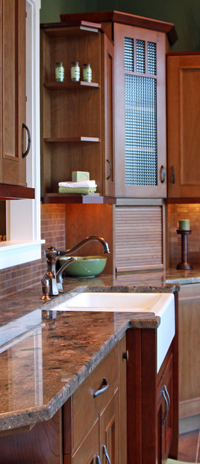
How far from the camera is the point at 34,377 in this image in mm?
1259

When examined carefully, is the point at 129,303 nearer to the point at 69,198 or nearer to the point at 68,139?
the point at 69,198

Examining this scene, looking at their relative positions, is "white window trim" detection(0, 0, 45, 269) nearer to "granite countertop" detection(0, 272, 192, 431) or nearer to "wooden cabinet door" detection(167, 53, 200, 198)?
"granite countertop" detection(0, 272, 192, 431)

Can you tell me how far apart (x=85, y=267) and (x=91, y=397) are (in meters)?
1.59

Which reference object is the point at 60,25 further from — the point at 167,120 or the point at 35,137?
the point at 167,120

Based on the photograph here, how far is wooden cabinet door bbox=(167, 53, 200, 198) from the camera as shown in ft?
11.5

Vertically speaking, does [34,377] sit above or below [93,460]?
above

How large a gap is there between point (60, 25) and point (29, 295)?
1573mm

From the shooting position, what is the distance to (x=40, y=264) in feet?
9.32

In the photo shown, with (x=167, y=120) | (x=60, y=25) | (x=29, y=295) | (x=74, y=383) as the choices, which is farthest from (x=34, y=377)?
(x=167, y=120)

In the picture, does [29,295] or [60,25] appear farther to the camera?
[60,25]

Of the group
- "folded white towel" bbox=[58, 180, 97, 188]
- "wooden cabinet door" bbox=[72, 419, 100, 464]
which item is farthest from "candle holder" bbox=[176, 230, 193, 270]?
"wooden cabinet door" bbox=[72, 419, 100, 464]

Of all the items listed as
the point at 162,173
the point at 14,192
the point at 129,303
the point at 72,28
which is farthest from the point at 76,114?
the point at 14,192

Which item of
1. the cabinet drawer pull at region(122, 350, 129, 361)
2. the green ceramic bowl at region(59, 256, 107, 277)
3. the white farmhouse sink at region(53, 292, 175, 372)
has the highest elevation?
the green ceramic bowl at region(59, 256, 107, 277)

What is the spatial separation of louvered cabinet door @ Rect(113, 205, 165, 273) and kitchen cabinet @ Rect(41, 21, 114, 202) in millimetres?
414
